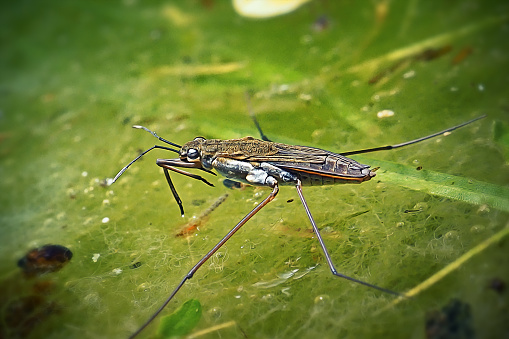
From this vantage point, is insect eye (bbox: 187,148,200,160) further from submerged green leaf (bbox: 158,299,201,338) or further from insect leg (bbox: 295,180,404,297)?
submerged green leaf (bbox: 158,299,201,338)

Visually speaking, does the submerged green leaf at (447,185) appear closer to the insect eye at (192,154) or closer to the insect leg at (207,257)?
the insect leg at (207,257)

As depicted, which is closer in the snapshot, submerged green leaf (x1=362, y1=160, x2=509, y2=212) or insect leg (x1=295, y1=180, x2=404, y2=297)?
insect leg (x1=295, y1=180, x2=404, y2=297)

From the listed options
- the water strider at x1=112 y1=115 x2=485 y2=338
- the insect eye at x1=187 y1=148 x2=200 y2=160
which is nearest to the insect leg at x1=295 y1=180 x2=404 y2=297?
the water strider at x1=112 y1=115 x2=485 y2=338

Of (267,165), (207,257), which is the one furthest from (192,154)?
(207,257)

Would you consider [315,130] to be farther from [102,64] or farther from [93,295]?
[102,64]

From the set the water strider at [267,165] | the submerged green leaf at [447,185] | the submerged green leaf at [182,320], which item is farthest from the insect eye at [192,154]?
the submerged green leaf at [447,185]

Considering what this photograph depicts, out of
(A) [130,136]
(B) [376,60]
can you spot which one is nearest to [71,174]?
(A) [130,136]

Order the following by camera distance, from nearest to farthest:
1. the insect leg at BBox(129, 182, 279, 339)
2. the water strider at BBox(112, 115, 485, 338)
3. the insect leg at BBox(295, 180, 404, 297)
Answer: the insect leg at BBox(295, 180, 404, 297) → the insect leg at BBox(129, 182, 279, 339) → the water strider at BBox(112, 115, 485, 338)
